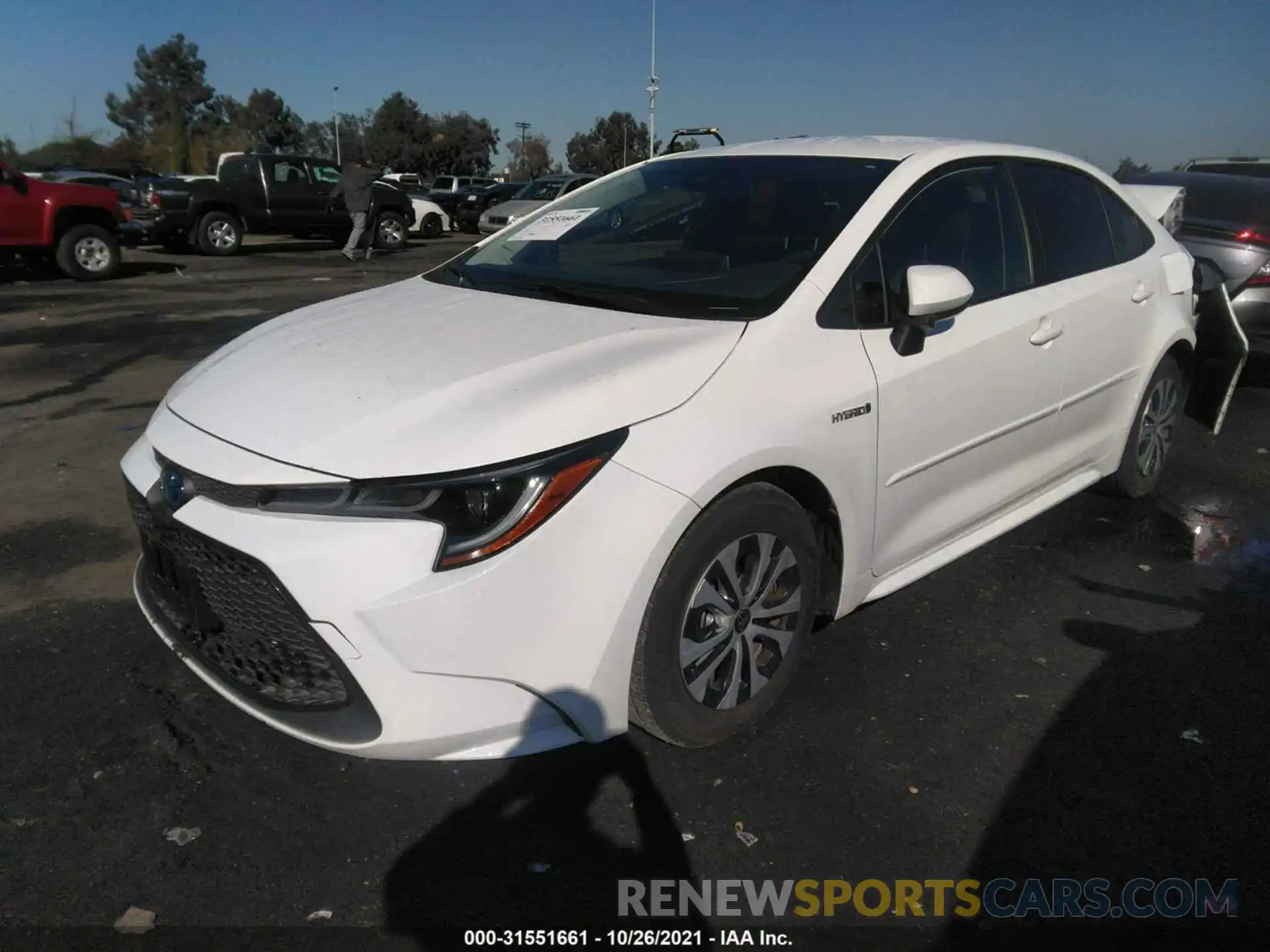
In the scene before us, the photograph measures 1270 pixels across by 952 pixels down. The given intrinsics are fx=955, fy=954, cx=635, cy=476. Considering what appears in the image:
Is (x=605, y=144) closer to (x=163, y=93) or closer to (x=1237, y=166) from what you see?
(x=163, y=93)

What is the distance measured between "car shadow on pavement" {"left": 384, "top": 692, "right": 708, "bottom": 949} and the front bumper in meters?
0.09

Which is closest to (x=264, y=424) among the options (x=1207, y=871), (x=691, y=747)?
(x=691, y=747)

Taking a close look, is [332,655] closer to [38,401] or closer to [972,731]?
[972,731]

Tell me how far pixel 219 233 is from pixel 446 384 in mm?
17368

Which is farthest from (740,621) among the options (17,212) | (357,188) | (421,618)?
(357,188)

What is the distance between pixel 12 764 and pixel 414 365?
1.53 m

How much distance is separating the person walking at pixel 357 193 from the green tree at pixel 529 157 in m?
73.0

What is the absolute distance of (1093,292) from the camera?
3785mm

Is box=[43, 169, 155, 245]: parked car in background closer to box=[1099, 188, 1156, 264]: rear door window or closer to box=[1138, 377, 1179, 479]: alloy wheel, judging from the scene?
box=[1099, 188, 1156, 264]: rear door window

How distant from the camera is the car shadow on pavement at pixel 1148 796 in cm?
213

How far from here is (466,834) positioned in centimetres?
234

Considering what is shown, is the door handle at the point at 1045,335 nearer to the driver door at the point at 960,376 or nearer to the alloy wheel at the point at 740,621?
the driver door at the point at 960,376

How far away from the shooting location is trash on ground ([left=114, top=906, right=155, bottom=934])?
6.70 feet

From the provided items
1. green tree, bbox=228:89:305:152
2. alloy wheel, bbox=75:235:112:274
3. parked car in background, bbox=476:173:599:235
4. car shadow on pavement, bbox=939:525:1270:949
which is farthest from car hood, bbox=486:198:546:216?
green tree, bbox=228:89:305:152
